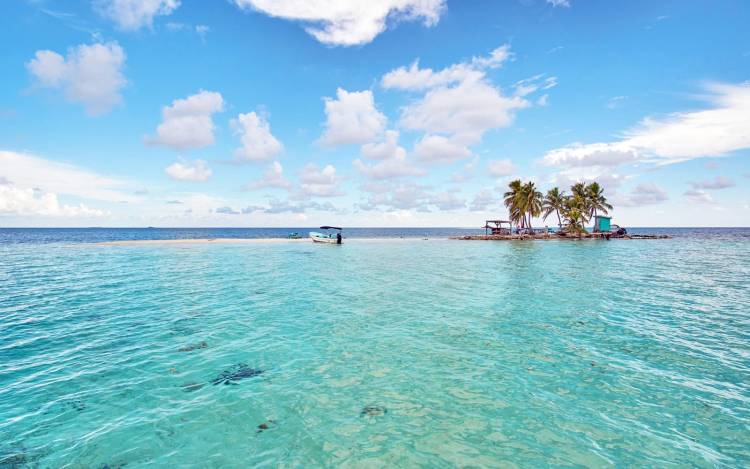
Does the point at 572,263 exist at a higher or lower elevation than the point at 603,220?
lower

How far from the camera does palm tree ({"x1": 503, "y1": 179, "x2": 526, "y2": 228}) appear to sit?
8397cm

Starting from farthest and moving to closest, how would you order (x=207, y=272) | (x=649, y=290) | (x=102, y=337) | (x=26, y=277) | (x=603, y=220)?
(x=603, y=220) < (x=207, y=272) < (x=26, y=277) < (x=649, y=290) < (x=102, y=337)

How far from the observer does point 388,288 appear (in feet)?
75.4

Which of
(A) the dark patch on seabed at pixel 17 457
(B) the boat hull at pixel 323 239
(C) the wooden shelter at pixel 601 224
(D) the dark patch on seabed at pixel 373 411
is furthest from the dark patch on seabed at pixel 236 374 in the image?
(C) the wooden shelter at pixel 601 224

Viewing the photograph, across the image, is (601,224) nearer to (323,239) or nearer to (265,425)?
(323,239)

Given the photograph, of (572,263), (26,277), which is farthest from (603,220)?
(26,277)

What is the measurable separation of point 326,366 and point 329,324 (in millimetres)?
4391

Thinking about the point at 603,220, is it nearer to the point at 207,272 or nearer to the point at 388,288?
the point at 388,288

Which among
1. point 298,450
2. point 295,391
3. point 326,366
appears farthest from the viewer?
point 326,366

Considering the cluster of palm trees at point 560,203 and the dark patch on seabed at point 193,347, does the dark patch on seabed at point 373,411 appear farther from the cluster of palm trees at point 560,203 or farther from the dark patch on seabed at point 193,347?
the cluster of palm trees at point 560,203

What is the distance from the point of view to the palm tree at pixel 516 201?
84.0 metres

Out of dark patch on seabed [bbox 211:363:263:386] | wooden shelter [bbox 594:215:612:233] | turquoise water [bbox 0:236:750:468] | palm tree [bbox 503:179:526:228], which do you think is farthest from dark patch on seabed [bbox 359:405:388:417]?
wooden shelter [bbox 594:215:612:233]

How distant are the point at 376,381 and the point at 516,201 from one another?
84421 mm

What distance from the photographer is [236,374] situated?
981cm
